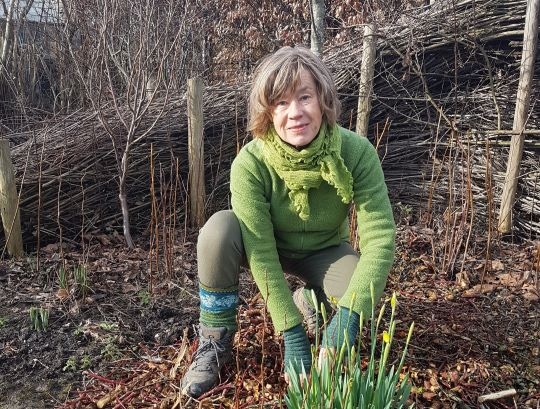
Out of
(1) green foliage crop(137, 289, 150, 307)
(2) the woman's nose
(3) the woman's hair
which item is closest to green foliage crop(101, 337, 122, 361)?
(1) green foliage crop(137, 289, 150, 307)

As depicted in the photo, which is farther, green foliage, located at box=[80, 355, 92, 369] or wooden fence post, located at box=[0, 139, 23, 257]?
wooden fence post, located at box=[0, 139, 23, 257]

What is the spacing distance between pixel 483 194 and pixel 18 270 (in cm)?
364

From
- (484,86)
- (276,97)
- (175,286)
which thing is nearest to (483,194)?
(484,86)

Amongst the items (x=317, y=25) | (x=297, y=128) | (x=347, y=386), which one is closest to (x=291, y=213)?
(x=297, y=128)

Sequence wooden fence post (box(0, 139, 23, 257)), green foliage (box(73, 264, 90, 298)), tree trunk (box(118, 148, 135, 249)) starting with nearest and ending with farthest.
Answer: green foliage (box(73, 264, 90, 298)) < wooden fence post (box(0, 139, 23, 257)) < tree trunk (box(118, 148, 135, 249))

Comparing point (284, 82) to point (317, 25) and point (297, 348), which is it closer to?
point (297, 348)

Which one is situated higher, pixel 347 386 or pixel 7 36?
pixel 7 36

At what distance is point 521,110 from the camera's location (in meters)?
3.73

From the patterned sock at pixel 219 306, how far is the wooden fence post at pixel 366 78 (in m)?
2.70

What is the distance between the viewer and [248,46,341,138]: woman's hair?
5.44 ft

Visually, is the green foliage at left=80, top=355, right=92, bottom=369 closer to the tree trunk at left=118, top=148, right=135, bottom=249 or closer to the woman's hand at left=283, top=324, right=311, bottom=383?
the woman's hand at left=283, top=324, right=311, bottom=383

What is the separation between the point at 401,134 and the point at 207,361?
11.1 ft

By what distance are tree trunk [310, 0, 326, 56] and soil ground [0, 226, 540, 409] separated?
250 centimetres

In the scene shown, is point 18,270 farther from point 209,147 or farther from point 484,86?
point 484,86
